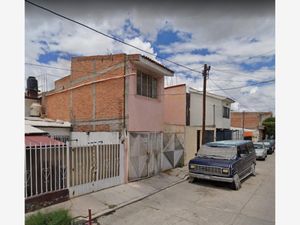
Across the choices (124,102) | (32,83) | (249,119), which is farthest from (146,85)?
(249,119)

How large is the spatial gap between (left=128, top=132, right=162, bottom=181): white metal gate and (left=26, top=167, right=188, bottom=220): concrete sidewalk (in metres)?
0.36

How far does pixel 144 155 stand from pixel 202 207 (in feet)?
12.9

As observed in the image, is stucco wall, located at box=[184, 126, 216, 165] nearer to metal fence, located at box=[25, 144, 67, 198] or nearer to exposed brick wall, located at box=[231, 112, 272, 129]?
metal fence, located at box=[25, 144, 67, 198]

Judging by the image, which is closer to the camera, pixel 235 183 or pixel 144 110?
pixel 235 183

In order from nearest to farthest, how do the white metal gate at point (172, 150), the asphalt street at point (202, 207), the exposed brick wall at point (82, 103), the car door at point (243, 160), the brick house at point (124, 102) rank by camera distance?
1. the asphalt street at point (202, 207)
2. the brick house at point (124, 102)
3. the car door at point (243, 160)
4. the exposed brick wall at point (82, 103)
5. the white metal gate at point (172, 150)

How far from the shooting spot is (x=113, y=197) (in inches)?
300

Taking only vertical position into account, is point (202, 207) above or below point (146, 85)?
below

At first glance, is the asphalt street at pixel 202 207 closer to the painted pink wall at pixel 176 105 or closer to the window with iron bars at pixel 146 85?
the window with iron bars at pixel 146 85

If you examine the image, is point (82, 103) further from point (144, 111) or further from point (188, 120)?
point (188, 120)

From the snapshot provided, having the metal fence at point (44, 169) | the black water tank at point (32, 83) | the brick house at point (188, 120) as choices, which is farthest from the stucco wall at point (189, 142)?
the black water tank at point (32, 83)

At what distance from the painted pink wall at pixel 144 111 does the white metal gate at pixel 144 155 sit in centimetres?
45

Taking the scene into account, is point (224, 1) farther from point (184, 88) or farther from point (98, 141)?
point (184, 88)

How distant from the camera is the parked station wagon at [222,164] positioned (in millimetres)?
9573
